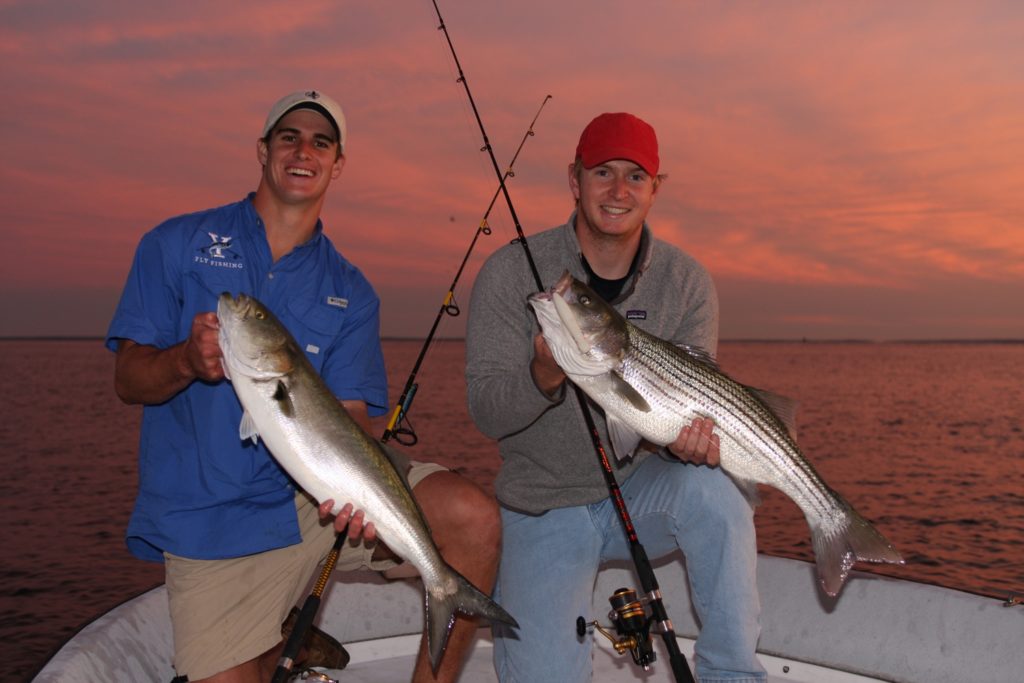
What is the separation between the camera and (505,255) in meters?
4.56

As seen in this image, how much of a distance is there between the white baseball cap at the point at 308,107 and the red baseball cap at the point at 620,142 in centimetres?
129

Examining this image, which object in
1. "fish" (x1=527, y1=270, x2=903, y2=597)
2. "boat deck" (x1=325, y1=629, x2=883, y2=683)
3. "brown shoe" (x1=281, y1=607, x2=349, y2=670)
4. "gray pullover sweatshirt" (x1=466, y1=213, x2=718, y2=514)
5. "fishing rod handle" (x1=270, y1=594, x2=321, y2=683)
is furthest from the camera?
"boat deck" (x1=325, y1=629, x2=883, y2=683)

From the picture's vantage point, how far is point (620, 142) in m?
4.39

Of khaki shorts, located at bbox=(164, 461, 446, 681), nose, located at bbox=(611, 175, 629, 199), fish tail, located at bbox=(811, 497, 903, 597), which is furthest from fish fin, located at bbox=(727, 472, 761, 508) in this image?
khaki shorts, located at bbox=(164, 461, 446, 681)

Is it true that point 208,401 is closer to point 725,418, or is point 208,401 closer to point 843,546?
point 725,418

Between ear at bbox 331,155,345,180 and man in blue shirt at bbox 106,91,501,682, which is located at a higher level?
ear at bbox 331,155,345,180

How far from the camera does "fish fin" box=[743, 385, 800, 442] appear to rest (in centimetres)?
394

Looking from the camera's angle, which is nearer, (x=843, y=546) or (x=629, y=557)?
(x=843, y=546)

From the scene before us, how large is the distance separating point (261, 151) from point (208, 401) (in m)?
1.36

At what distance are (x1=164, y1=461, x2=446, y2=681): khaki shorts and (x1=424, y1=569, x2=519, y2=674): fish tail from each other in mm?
814

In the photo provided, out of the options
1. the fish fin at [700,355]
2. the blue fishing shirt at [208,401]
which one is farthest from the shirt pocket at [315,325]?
the fish fin at [700,355]

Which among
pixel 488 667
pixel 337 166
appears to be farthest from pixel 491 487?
pixel 337 166

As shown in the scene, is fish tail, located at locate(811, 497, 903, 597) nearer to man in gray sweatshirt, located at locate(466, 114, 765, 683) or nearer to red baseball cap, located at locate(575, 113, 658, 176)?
man in gray sweatshirt, located at locate(466, 114, 765, 683)

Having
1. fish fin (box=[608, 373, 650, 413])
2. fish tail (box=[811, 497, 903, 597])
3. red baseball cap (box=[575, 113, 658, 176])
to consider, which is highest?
red baseball cap (box=[575, 113, 658, 176])
